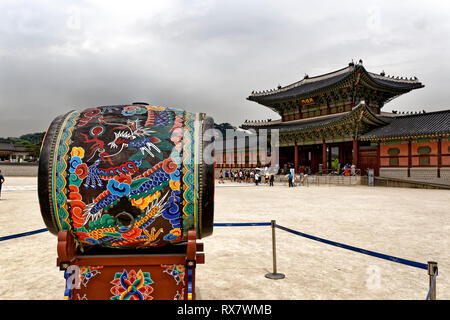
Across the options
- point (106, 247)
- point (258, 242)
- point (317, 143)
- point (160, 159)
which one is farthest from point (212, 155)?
point (317, 143)

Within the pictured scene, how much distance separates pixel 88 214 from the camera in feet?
6.17

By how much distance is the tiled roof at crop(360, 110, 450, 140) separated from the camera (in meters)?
18.5

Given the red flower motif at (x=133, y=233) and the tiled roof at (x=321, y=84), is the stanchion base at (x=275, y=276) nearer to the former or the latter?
the red flower motif at (x=133, y=233)

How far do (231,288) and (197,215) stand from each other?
143cm

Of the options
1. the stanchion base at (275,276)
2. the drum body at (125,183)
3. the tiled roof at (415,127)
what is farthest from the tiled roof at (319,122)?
the drum body at (125,183)

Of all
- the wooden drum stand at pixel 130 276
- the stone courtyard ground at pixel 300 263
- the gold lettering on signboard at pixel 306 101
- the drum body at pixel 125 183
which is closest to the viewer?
the drum body at pixel 125 183

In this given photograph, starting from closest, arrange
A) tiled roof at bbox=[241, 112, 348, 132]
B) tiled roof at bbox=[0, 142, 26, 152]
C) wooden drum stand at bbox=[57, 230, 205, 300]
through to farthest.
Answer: wooden drum stand at bbox=[57, 230, 205, 300] → tiled roof at bbox=[241, 112, 348, 132] → tiled roof at bbox=[0, 142, 26, 152]

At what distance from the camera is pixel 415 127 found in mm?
20062

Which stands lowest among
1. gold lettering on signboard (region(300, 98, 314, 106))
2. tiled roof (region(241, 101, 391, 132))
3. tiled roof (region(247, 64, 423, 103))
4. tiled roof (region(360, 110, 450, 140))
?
tiled roof (region(360, 110, 450, 140))

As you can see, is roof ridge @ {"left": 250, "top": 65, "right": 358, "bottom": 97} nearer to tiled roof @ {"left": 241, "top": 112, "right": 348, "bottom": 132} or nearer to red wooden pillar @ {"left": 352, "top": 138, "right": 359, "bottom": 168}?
tiled roof @ {"left": 241, "top": 112, "right": 348, "bottom": 132}

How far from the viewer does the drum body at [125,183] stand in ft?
6.10

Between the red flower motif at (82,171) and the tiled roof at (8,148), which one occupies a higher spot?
the tiled roof at (8,148)

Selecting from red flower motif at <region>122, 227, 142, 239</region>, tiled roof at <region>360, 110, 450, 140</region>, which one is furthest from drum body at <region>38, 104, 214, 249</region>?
tiled roof at <region>360, 110, 450, 140</region>

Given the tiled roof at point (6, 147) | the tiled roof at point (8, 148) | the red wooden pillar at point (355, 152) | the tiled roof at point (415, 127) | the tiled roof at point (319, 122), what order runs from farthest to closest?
1. the tiled roof at point (8, 148)
2. the tiled roof at point (6, 147)
3. the red wooden pillar at point (355, 152)
4. the tiled roof at point (319, 122)
5. the tiled roof at point (415, 127)
